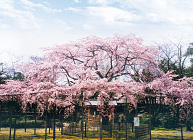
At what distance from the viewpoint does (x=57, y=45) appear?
757 inches

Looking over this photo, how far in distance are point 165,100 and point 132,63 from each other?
4.01 m

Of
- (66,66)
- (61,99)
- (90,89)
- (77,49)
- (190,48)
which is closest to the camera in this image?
(90,89)

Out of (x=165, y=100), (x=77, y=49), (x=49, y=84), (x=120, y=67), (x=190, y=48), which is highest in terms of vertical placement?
(x=190, y=48)

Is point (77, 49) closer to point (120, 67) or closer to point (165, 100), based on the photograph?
point (120, 67)

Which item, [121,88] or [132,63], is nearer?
[121,88]

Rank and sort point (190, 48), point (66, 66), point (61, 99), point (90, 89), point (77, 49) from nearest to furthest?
point (90, 89)
point (61, 99)
point (66, 66)
point (77, 49)
point (190, 48)

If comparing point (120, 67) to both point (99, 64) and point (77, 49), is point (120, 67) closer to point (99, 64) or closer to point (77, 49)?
point (99, 64)

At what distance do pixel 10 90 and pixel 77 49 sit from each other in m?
6.32

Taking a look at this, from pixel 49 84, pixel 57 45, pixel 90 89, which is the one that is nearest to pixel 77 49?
pixel 57 45

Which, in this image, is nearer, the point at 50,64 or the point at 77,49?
the point at 50,64

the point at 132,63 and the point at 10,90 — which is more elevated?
the point at 132,63

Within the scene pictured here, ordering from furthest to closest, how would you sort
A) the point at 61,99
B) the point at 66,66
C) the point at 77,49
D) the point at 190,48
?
the point at 190,48 < the point at 77,49 < the point at 66,66 < the point at 61,99

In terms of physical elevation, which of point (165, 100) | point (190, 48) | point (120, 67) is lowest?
point (165, 100)

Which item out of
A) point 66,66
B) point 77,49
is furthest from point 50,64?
point 77,49
